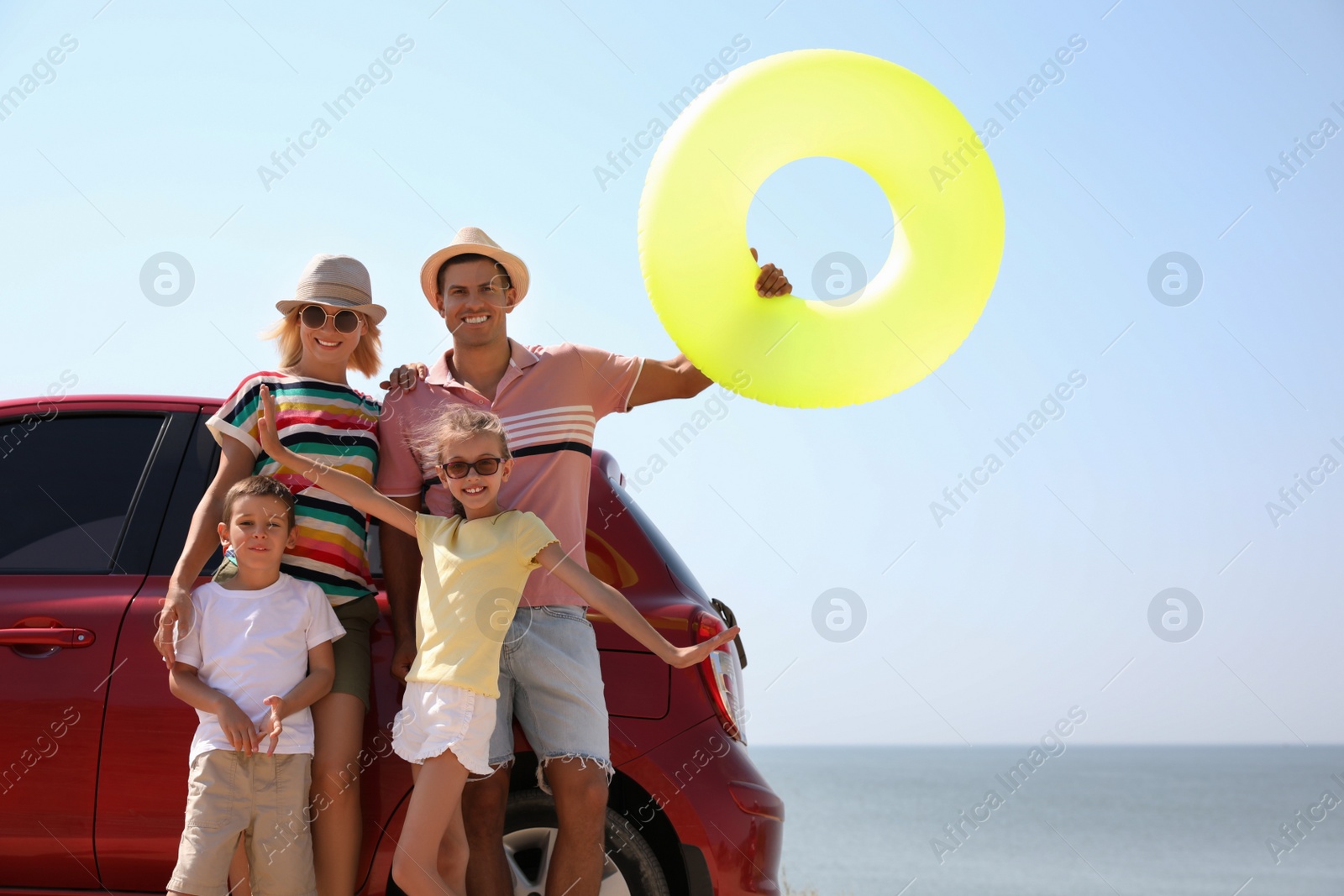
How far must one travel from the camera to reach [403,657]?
284 cm

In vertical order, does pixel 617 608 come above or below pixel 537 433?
below

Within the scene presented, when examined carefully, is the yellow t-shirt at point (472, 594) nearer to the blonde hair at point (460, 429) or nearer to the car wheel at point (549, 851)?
the blonde hair at point (460, 429)

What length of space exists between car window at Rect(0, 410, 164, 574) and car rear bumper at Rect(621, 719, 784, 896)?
5.60 ft

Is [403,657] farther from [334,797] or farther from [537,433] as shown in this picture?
[537,433]

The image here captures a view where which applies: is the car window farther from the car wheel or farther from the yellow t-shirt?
the car wheel

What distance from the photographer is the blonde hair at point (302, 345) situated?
3168mm

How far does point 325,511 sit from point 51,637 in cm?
85

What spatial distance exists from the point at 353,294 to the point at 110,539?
1013 mm

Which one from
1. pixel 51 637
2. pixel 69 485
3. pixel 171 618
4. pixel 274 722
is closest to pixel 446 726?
pixel 274 722

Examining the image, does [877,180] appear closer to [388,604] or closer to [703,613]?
[703,613]

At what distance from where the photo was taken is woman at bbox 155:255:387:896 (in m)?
2.79

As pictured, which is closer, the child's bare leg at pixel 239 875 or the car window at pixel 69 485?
the child's bare leg at pixel 239 875

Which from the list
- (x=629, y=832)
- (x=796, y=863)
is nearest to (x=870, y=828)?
(x=796, y=863)

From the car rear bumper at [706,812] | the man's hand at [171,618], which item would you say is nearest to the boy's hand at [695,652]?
the car rear bumper at [706,812]
